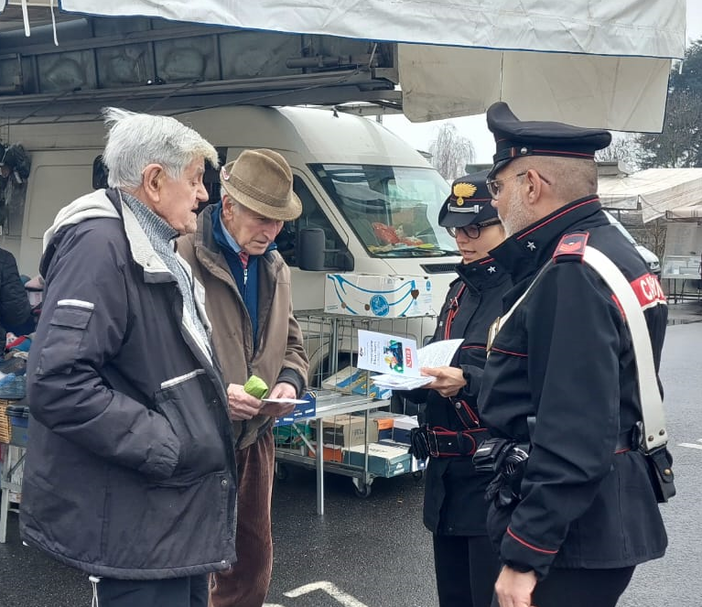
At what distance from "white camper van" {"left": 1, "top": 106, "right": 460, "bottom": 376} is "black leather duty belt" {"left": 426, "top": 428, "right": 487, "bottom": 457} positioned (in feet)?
10.3

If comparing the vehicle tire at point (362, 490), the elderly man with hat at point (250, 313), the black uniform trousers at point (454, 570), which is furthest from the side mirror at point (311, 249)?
the black uniform trousers at point (454, 570)

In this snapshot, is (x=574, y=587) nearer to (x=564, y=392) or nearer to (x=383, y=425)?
(x=564, y=392)

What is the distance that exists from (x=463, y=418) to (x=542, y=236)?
1.03 meters

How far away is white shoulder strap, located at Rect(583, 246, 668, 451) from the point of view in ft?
6.78

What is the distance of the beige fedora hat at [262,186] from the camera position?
336 centimetres

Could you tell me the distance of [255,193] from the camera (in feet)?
11.1

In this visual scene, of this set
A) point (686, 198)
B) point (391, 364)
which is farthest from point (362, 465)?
point (686, 198)

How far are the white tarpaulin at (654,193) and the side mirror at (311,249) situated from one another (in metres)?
12.6

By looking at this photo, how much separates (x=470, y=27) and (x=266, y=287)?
2.09m

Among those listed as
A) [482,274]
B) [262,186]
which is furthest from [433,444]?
[262,186]

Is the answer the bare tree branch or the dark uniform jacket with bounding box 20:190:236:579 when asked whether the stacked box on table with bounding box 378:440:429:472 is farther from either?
the bare tree branch

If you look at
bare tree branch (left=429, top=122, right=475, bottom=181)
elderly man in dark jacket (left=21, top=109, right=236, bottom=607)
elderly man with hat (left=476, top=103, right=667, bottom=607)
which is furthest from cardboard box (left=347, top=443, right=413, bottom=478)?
bare tree branch (left=429, top=122, right=475, bottom=181)

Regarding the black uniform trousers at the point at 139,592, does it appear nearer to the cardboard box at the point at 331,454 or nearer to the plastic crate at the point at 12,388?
the plastic crate at the point at 12,388

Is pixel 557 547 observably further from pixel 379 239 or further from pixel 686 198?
pixel 686 198
